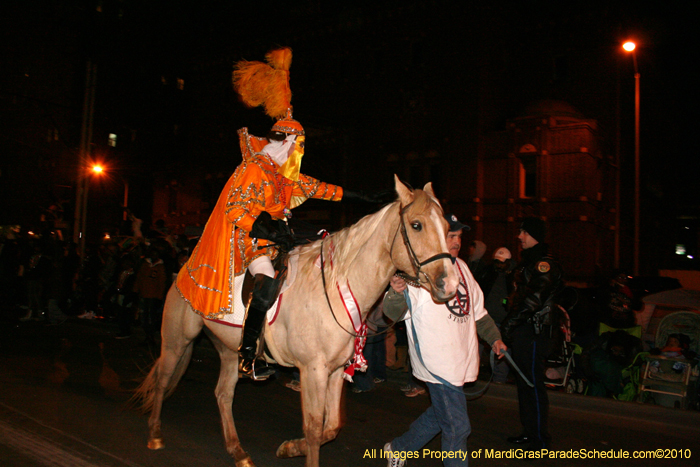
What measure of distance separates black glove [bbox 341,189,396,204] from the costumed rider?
1cm

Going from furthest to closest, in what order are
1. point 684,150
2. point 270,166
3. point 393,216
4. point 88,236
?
1. point 88,236
2. point 684,150
3. point 270,166
4. point 393,216

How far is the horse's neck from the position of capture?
3.77 meters

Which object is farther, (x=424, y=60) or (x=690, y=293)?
(x=424, y=60)

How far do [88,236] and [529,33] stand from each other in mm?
27072

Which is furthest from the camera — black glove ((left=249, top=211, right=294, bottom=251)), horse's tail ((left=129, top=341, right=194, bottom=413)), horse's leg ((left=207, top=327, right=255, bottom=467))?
horse's tail ((left=129, top=341, right=194, bottom=413))

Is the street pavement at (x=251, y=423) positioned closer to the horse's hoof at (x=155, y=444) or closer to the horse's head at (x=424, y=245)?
the horse's hoof at (x=155, y=444)

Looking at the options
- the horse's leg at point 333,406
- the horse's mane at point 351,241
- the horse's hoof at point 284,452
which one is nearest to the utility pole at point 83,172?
the horse's hoof at point 284,452

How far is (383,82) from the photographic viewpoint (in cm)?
2455

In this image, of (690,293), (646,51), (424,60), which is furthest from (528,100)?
(690,293)

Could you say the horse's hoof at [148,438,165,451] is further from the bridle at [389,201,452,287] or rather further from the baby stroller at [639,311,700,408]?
the baby stroller at [639,311,700,408]

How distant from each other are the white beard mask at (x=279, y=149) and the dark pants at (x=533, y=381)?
282cm

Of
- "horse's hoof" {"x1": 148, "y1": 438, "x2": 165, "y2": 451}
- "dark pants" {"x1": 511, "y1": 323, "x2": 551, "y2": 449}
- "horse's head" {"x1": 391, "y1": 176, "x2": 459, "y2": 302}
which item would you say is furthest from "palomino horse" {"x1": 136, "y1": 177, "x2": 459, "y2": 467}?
"dark pants" {"x1": 511, "y1": 323, "x2": 551, "y2": 449}

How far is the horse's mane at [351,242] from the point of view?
3.87 metres

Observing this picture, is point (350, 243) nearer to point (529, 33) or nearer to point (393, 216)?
point (393, 216)
